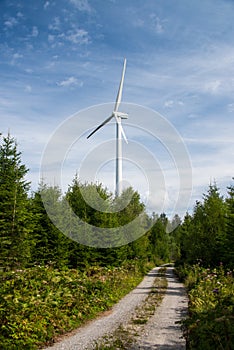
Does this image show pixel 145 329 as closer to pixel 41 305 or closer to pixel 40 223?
pixel 41 305

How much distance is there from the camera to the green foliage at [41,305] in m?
7.48

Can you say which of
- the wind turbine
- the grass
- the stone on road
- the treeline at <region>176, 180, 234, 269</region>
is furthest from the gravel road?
the wind turbine

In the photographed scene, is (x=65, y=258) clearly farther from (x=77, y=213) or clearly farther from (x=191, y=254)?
(x=191, y=254)

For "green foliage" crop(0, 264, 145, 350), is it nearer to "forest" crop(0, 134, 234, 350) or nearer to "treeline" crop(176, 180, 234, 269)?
"forest" crop(0, 134, 234, 350)

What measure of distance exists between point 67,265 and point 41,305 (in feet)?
53.1

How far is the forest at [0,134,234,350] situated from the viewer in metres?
7.80

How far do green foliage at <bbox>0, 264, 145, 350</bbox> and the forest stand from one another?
0.02 m

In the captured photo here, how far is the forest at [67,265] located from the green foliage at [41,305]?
0.02 m

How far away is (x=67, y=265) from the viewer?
80.1 ft

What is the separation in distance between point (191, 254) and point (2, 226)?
12991 mm

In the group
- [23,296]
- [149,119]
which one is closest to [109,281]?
[23,296]

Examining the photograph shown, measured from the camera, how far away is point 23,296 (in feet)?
27.7

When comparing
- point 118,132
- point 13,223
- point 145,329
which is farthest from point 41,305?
point 118,132

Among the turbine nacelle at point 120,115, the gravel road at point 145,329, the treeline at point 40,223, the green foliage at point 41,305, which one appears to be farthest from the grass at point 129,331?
→ the turbine nacelle at point 120,115
